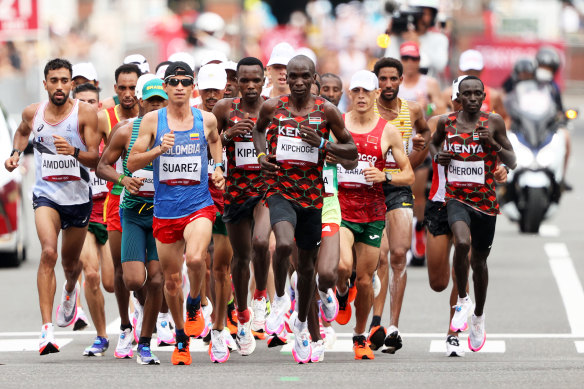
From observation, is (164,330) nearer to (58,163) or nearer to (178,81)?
(58,163)

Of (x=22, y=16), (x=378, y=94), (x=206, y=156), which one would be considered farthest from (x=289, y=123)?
(x=22, y=16)

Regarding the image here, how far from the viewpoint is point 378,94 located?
46.2 ft

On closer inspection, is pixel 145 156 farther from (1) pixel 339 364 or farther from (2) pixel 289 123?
(1) pixel 339 364

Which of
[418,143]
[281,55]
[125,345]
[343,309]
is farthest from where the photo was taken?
[281,55]

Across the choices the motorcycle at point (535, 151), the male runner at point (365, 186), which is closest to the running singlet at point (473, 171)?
the male runner at point (365, 186)

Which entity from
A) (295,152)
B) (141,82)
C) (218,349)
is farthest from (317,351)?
(141,82)

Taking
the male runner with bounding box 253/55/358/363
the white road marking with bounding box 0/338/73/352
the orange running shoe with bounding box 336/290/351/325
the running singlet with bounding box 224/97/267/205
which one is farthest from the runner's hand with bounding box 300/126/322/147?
the white road marking with bounding box 0/338/73/352

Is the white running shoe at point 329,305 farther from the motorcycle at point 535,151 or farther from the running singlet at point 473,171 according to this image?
the motorcycle at point 535,151

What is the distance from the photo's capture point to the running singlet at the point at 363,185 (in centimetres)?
1373

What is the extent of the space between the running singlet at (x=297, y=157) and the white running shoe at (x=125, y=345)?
1.72m

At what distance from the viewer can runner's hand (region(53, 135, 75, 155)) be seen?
43.9 feet

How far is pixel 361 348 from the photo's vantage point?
13234 mm

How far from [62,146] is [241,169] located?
4.67 ft

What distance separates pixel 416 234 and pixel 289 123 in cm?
754
